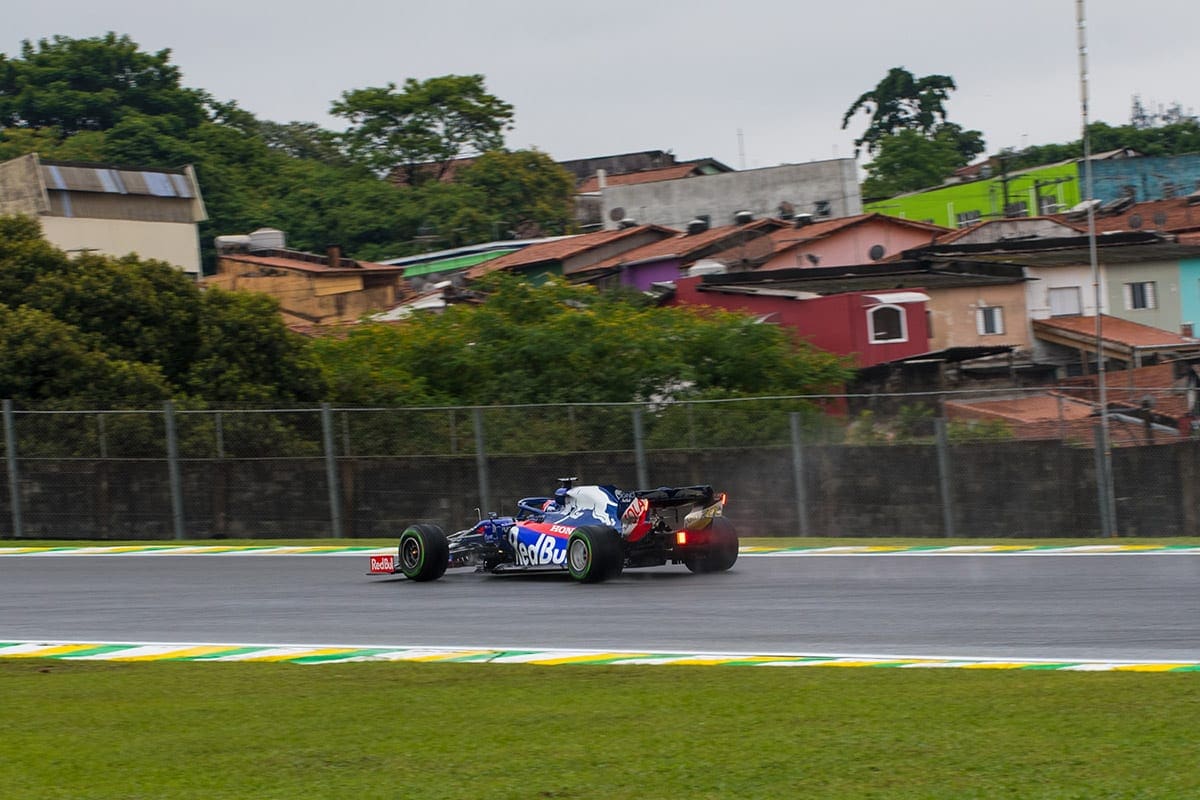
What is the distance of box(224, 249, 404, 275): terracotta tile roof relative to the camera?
2511 inches

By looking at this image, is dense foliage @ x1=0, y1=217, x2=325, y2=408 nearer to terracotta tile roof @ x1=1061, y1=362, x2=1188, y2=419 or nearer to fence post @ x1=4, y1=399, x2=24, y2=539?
fence post @ x1=4, y1=399, x2=24, y2=539

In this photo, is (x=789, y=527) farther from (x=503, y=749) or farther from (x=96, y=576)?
(x=503, y=749)

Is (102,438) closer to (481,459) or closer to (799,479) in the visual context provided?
(481,459)

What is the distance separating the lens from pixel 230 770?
21.9 ft

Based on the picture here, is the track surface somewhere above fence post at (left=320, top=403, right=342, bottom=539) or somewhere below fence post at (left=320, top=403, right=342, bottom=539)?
below

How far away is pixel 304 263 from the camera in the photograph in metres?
66.0

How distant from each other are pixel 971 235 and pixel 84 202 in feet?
120

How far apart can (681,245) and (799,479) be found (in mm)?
39296

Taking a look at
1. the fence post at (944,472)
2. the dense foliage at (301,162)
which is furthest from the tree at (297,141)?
the fence post at (944,472)

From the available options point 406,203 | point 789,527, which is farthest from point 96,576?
point 406,203

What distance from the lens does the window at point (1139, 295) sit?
55344 mm

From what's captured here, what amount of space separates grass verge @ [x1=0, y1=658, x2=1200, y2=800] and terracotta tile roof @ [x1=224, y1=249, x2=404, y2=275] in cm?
5495

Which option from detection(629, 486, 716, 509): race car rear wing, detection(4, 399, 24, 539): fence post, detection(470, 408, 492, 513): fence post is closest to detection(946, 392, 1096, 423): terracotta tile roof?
detection(470, 408, 492, 513): fence post

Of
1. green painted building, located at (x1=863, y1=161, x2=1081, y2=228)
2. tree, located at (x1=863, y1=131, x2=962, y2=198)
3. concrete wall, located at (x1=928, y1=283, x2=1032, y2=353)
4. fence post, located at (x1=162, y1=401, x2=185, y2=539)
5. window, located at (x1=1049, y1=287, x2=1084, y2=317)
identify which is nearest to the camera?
fence post, located at (x1=162, y1=401, x2=185, y2=539)
